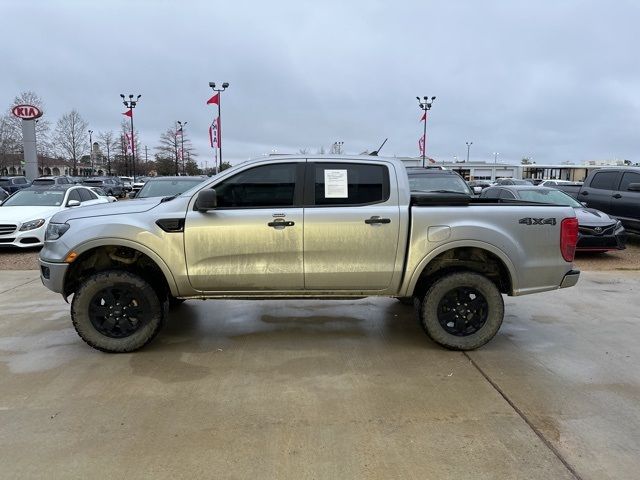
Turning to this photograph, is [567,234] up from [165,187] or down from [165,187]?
down

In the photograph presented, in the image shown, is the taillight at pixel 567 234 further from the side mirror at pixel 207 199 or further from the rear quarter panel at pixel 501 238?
the side mirror at pixel 207 199

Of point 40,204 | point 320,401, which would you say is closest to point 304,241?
point 320,401

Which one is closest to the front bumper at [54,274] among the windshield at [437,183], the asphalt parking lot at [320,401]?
the asphalt parking lot at [320,401]

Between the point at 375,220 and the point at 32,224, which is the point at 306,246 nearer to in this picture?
the point at 375,220

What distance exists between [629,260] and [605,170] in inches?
133

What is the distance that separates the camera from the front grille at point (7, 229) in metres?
10.3

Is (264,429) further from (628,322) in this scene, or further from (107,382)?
Answer: (628,322)

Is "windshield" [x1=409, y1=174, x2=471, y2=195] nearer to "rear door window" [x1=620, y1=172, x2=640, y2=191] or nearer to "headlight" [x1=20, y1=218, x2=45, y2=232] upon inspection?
"rear door window" [x1=620, y1=172, x2=640, y2=191]

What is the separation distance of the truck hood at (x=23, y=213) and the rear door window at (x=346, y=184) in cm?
846

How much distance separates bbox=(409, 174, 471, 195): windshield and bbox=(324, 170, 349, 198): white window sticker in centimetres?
587

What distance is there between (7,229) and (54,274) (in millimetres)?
7068

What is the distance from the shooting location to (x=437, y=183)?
34.7ft

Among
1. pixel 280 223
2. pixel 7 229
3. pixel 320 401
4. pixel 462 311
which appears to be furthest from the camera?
pixel 7 229

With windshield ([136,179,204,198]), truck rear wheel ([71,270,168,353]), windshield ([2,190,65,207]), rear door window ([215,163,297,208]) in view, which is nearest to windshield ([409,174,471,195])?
windshield ([136,179,204,198])
